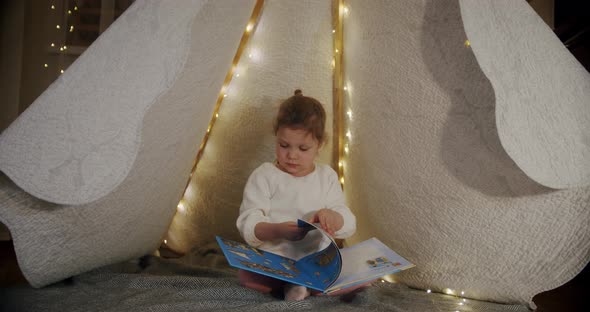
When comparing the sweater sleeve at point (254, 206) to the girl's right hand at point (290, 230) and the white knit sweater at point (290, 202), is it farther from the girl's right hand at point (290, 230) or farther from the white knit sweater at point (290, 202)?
the girl's right hand at point (290, 230)

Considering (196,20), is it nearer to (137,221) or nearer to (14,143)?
(14,143)

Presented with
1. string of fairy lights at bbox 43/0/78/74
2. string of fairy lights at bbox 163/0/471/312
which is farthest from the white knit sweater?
string of fairy lights at bbox 43/0/78/74

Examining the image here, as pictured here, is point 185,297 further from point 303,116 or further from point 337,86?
point 337,86

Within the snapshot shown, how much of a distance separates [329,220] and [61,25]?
4.90ft

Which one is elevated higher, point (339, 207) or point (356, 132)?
point (356, 132)

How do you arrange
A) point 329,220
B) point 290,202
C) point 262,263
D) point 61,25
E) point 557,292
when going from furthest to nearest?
point 61,25 < point 557,292 < point 290,202 < point 329,220 < point 262,263

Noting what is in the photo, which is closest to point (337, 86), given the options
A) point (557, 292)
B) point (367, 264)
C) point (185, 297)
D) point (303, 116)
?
point (303, 116)

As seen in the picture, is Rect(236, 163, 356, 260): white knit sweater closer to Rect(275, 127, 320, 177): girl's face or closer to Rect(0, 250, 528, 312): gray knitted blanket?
Rect(275, 127, 320, 177): girl's face

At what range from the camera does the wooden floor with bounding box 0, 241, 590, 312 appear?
1134mm

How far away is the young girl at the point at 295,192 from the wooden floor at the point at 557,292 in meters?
0.55

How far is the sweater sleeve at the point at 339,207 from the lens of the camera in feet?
3.81

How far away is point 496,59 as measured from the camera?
86cm

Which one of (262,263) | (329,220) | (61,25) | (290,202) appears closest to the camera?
(262,263)

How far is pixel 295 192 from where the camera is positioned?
47.2 inches
